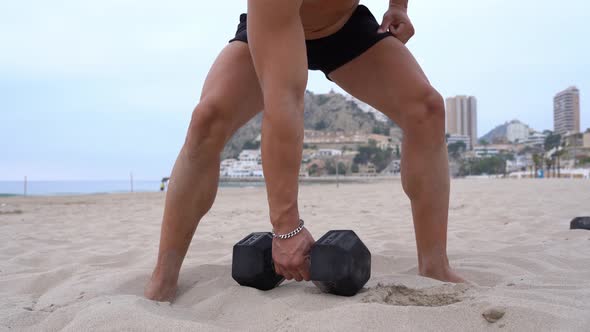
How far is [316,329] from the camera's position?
4.00ft

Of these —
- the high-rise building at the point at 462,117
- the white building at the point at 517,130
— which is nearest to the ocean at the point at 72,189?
the high-rise building at the point at 462,117

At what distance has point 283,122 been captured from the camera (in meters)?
1.49

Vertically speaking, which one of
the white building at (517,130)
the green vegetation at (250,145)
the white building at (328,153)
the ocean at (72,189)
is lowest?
the ocean at (72,189)

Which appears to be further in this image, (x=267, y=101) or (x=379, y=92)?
(x=379, y=92)

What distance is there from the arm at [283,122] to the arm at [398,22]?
767 millimetres

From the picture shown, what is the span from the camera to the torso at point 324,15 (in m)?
1.79

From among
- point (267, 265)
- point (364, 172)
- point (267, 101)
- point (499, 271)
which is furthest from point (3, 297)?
point (364, 172)

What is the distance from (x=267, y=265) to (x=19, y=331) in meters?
0.79

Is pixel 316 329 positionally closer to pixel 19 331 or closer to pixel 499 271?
pixel 19 331

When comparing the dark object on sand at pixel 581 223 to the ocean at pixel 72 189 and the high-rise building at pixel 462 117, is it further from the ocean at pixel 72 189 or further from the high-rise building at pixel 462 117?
the high-rise building at pixel 462 117

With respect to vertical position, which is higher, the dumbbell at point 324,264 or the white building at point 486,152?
the white building at point 486,152

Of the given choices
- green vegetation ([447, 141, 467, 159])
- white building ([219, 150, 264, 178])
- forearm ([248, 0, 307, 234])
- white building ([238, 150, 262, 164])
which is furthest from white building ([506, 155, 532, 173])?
forearm ([248, 0, 307, 234])

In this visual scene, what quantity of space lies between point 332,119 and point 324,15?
124 metres

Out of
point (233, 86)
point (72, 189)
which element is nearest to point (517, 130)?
point (72, 189)
